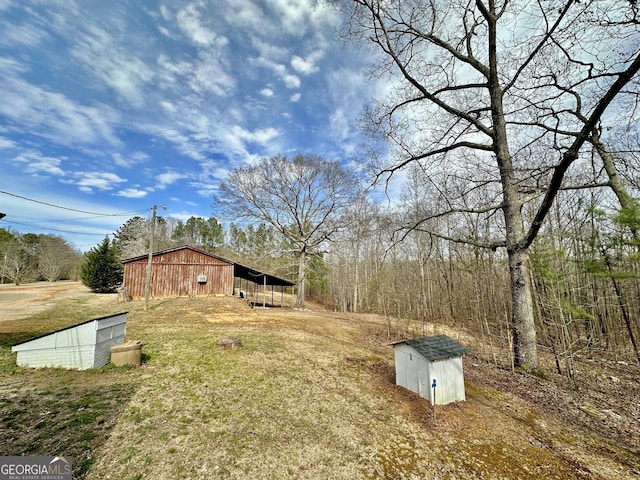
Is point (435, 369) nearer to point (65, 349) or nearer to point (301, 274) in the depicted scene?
→ point (65, 349)

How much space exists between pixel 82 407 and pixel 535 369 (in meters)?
9.25

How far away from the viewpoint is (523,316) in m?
6.50

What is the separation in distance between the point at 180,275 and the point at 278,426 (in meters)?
17.4

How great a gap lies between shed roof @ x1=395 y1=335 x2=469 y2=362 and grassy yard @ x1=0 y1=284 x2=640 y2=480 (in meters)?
0.91

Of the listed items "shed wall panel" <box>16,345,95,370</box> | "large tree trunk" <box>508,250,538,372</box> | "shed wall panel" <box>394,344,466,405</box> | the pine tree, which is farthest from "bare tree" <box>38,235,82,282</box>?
"large tree trunk" <box>508,250,538,372</box>

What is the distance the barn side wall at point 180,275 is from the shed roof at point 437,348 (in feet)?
55.0

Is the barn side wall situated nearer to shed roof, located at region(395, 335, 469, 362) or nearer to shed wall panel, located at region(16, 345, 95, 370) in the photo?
shed wall panel, located at region(16, 345, 95, 370)

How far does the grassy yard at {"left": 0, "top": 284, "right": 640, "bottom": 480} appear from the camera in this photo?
10.6 ft

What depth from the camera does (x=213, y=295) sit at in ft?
62.4

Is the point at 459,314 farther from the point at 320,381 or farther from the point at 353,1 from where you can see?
the point at 353,1

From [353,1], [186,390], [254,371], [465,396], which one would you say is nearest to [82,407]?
[186,390]

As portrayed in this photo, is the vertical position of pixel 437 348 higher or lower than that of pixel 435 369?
higher

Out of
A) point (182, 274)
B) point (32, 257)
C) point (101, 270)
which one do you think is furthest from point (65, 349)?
point (32, 257)

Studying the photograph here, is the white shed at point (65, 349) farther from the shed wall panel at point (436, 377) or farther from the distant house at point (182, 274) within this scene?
the distant house at point (182, 274)
